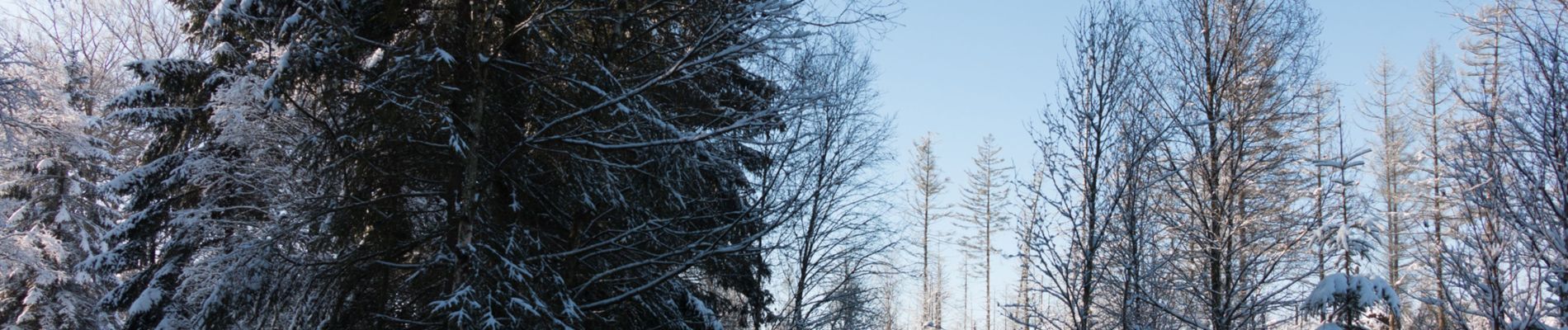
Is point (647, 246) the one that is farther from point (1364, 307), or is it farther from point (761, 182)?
point (1364, 307)

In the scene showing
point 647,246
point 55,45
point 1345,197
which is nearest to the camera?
point 647,246

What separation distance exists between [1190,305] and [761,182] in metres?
5.72

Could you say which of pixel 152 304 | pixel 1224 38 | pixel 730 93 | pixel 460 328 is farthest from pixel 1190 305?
pixel 152 304

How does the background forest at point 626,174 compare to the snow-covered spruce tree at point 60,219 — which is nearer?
the background forest at point 626,174

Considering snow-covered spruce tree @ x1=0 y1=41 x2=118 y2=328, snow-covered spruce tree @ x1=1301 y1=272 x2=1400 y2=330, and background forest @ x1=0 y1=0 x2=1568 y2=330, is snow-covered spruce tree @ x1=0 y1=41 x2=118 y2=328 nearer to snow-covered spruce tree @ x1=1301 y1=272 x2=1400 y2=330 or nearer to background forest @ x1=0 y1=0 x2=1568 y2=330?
background forest @ x1=0 y1=0 x2=1568 y2=330

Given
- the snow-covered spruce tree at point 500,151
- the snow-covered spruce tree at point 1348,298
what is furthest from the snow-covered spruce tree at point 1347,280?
the snow-covered spruce tree at point 500,151

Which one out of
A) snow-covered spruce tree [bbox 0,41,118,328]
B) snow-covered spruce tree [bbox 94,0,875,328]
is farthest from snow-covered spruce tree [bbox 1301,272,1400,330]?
snow-covered spruce tree [bbox 0,41,118,328]

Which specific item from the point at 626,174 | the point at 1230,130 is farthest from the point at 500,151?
the point at 1230,130

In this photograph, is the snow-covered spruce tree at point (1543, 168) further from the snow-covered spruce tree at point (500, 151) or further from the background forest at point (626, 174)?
the snow-covered spruce tree at point (500, 151)

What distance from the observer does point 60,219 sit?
49.0ft

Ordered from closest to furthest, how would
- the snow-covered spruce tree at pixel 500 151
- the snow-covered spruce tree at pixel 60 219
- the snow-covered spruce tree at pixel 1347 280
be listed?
the snow-covered spruce tree at pixel 500 151 < the snow-covered spruce tree at pixel 1347 280 < the snow-covered spruce tree at pixel 60 219

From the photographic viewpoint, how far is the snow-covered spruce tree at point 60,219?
1380cm

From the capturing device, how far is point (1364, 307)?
876cm

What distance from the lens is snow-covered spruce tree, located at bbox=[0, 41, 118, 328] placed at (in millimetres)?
13797
